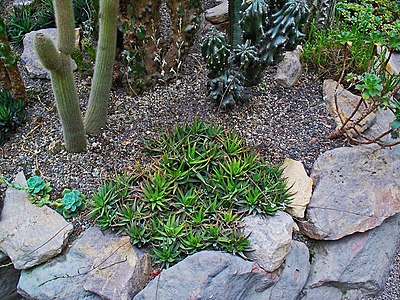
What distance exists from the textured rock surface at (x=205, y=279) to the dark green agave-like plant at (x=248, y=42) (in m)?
1.08

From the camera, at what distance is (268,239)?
2.16 metres

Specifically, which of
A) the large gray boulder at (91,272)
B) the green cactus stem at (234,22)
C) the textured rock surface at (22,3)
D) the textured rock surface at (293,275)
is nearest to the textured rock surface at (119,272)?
the large gray boulder at (91,272)

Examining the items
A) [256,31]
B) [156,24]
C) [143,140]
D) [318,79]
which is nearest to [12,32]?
[156,24]

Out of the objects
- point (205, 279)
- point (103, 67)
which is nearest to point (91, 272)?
point (205, 279)

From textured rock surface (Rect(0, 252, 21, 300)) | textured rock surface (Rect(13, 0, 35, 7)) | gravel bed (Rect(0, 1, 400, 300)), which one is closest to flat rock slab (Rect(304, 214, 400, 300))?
gravel bed (Rect(0, 1, 400, 300))

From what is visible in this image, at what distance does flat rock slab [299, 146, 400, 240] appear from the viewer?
238cm

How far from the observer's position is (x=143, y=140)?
8.71 ft

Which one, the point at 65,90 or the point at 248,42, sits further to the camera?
the point at 248,42

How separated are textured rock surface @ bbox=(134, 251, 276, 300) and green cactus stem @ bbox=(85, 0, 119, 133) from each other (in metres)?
1.09

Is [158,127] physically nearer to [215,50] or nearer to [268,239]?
[215,50]

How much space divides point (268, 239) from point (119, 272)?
0.77 meters

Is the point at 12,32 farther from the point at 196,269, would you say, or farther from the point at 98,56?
the point at 196,269

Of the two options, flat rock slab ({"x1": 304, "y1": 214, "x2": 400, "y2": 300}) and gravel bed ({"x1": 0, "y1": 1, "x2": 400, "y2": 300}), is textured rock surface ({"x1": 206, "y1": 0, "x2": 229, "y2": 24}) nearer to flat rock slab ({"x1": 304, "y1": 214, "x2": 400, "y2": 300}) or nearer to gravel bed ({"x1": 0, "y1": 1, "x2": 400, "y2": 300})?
gravel bed ({"x1": 0, "y1": 1, "x2": 400, "y2": 300})

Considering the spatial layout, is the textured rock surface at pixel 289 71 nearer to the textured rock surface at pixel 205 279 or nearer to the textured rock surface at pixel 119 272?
the textured rock surface at pixel 205 279
